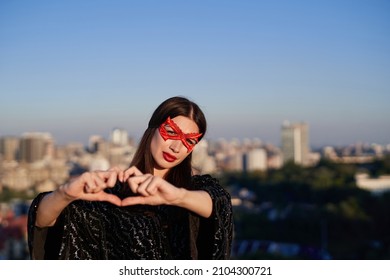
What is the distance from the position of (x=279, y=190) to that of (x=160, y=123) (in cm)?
2821

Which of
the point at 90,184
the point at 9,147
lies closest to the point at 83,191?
the point at 90,184

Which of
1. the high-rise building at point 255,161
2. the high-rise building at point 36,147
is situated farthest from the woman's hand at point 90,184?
the high-rise building at point 255,161

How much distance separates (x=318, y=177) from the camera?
28297 millimetres

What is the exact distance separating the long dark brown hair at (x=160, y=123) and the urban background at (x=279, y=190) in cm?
1759

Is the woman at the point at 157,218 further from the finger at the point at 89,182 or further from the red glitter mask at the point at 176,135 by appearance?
the finger at the point at 89,182

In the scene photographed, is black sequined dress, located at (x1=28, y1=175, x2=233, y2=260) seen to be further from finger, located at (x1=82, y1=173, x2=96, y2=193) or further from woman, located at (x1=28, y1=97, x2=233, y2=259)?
finger, located at (x1=82, y1=173, x2=96, y2=193)

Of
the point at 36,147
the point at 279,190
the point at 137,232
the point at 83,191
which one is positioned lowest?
the point at 279,190

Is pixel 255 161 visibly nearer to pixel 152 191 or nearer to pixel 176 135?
pixel 176 135

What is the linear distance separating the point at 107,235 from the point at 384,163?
30381 mm

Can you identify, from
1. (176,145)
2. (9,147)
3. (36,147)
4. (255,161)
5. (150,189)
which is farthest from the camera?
(255,161)

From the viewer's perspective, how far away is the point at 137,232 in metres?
1.23

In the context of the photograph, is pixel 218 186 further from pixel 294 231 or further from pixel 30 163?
pixel 30 163

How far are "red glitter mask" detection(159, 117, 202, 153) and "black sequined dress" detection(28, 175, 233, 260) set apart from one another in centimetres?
7

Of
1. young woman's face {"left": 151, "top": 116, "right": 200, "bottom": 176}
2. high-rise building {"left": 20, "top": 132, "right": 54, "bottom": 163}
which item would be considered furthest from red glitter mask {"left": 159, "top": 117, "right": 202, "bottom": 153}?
high-rise building {"left": 20, "top": 132, "right": 54, "bottom": 163}
